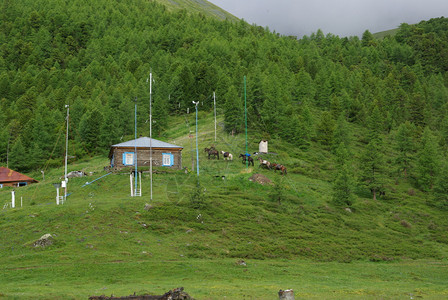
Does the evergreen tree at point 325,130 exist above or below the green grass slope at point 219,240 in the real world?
above

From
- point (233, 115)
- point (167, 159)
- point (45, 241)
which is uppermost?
point (233, 115)

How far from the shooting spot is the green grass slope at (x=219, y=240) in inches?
1069

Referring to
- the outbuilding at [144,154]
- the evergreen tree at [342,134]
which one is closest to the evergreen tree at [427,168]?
the evergreen tree at [342,134]

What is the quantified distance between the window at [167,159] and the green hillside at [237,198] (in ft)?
10.4

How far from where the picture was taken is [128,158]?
6419 centimetres

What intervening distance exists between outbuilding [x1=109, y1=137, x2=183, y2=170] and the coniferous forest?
7311 millimetres

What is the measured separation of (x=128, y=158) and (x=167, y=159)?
5781mm

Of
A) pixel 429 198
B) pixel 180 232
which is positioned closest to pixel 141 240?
pixel 180 232

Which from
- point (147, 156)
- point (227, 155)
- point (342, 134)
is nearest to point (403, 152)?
point (342, 134)

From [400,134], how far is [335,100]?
3151 cm

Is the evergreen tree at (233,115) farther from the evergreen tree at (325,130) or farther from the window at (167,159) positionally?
the window at (167,159)

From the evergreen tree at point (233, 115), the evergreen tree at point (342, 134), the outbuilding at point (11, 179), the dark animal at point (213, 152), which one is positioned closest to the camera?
the dark animal at point (213, 152)

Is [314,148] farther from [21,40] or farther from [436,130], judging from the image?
[21,40]

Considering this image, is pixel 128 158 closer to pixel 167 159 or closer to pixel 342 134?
pixel 167 159
